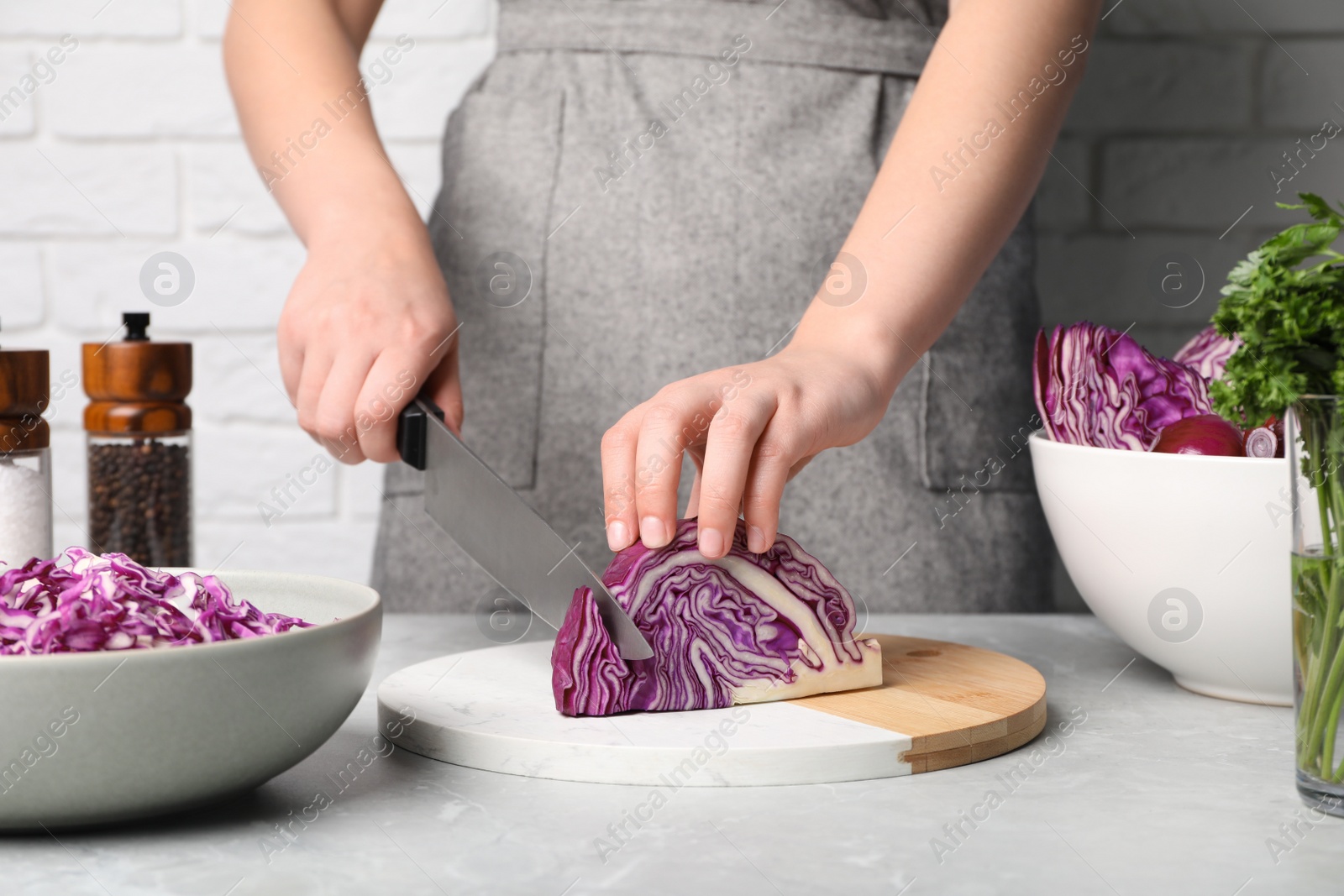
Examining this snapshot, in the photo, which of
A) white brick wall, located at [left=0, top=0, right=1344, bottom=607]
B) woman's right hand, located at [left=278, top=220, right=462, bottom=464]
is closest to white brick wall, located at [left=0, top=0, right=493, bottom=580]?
white brick wall, located at [left=0, top=0, right=1344, bottom=607]

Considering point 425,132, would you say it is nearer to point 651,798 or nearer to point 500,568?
point 500,568

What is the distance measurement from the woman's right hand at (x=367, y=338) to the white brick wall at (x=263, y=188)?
0.75 metres

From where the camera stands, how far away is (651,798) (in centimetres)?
80

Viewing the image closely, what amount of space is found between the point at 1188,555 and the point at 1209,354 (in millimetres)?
262

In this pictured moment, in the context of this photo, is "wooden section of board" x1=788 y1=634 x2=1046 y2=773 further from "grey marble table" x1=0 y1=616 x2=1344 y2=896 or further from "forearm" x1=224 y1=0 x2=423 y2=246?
"forearm" x1=224 y1=0 x2=423 y2=246

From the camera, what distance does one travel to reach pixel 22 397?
3.51ft

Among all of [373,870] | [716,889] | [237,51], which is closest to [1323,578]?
[716,889]

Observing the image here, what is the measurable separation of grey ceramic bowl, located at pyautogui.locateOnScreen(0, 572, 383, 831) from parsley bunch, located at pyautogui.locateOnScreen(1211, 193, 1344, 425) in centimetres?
54

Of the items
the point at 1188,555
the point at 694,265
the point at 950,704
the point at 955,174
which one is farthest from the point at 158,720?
the point at 694,265

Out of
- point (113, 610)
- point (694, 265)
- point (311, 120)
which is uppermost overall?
point (311, 120)

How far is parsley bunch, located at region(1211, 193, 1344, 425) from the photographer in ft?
2.12

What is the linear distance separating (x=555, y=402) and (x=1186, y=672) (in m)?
0.89

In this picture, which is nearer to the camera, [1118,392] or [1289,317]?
[1289,317]

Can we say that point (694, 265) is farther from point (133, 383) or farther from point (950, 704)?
point (950, 704)
